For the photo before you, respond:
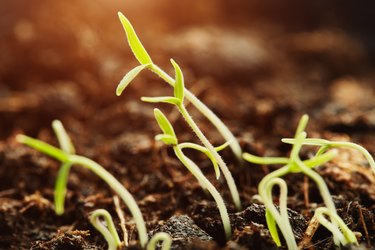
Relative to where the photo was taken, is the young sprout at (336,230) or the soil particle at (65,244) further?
the soil particle at (65,244)

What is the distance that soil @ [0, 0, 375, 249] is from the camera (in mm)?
1157

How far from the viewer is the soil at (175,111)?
1.16 meters

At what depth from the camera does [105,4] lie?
95.0 inches

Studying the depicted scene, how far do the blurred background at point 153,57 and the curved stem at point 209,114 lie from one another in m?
0.50

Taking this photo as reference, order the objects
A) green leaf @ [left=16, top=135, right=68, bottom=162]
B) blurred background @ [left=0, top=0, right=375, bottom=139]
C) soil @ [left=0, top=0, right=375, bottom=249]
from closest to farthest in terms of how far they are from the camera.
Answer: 1. green leaf @ [left=16, top=135, right=68, bottom=162]
2. soil @ [left=0, top=0, right=375, bottom=249]
3. blurred background @ [left=0, top=0, right=375, bottom=139]

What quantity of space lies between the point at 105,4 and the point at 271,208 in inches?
71.0

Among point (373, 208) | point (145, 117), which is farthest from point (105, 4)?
point (373, 208)

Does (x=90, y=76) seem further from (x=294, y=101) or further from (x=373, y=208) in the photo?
(x=373, y=208)

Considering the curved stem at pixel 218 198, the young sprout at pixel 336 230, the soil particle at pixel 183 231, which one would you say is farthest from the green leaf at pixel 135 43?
the young sprout at pixel 336 230

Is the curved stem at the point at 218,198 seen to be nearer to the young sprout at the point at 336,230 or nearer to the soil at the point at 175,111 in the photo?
the soil at the point at 175,111

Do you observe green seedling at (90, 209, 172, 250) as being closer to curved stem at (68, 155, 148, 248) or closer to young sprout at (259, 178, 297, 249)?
curved stem at (68, 155, 148, 248)

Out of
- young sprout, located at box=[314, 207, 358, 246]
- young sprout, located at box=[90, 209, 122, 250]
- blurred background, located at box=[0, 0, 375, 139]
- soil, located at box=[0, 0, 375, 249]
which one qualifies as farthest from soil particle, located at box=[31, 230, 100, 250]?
blurred background, located at box=[0, 0, 375, 139]

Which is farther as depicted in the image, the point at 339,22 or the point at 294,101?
the point at 339,22

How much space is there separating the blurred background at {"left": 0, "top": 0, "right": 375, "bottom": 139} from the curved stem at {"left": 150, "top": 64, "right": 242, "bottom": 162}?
0.50m
